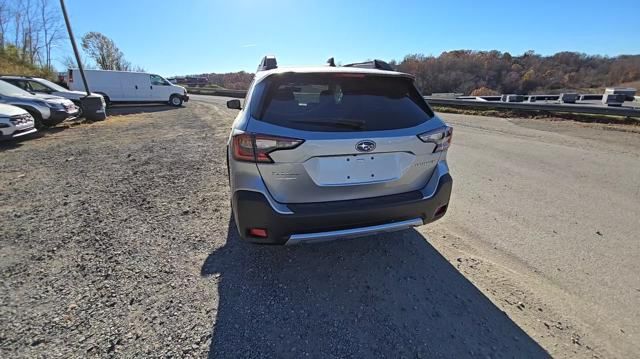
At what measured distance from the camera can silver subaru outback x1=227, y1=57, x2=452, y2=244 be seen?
2.17 meters

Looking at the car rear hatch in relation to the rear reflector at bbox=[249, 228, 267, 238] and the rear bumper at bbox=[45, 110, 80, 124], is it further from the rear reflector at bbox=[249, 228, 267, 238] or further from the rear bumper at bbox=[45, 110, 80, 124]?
Result: the rear bumper at bbox=[45, 110, 80, 124]

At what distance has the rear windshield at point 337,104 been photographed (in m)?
2.27

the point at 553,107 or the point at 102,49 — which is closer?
the point at 553,107

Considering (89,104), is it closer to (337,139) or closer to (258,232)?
(258,232)

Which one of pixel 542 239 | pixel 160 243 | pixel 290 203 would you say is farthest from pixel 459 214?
pixel 160 243

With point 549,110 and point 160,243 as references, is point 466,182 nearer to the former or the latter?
point 160,243

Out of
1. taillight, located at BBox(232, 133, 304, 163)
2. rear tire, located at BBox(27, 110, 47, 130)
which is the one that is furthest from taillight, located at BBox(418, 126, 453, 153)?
rear tire, located at BBox(27, 110, 47, 130)

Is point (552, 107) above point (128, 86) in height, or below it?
below

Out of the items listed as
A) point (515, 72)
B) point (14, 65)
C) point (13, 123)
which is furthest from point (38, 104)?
point (515, 72)

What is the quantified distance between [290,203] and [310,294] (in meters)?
0.80

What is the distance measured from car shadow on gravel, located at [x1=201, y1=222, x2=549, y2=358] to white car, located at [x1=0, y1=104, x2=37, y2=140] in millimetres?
8639

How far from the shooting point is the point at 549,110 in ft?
39.2

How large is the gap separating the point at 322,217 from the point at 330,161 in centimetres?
42

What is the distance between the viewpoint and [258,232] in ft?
7.36
